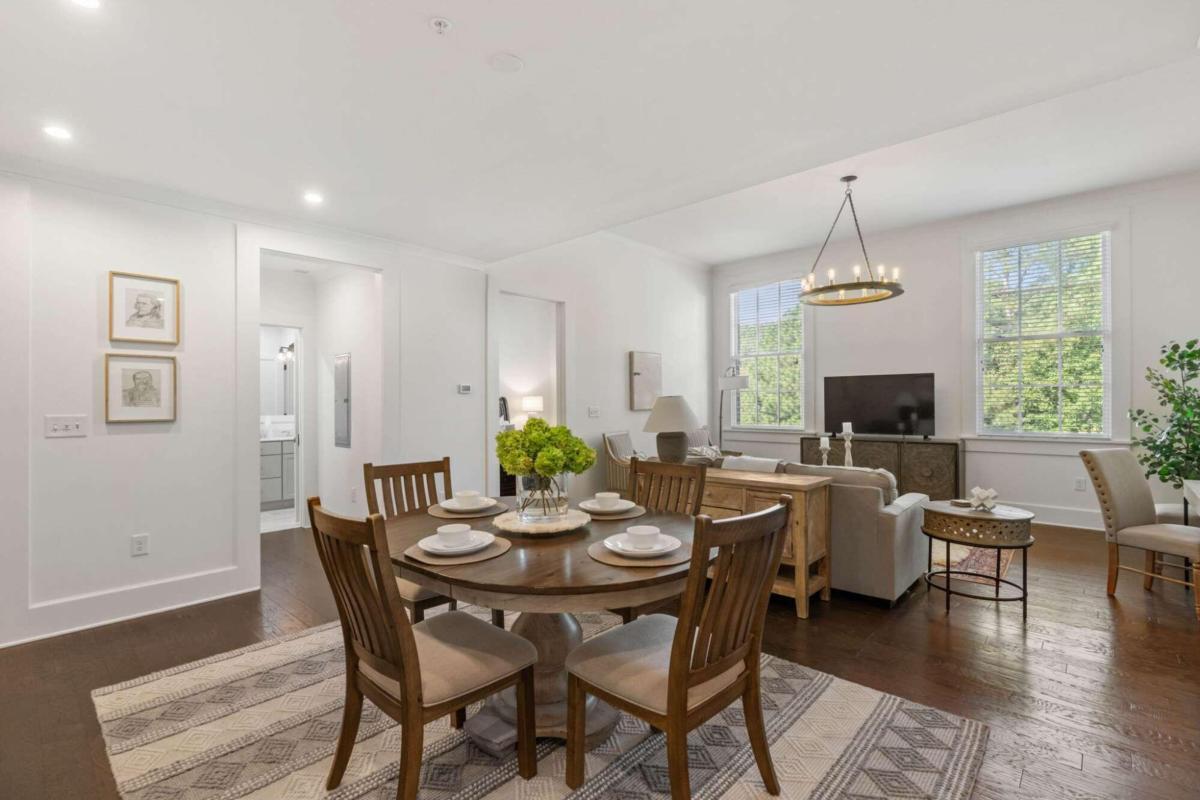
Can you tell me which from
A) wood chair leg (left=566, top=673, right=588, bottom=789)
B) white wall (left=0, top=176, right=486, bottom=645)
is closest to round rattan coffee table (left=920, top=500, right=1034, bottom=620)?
wood chair leg (left=566, top=673, right=588, bottom=789)

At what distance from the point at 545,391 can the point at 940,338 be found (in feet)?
15.2

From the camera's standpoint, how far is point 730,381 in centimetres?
666

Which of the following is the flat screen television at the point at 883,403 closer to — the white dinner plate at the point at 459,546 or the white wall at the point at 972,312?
the white wall at the point at 972,312

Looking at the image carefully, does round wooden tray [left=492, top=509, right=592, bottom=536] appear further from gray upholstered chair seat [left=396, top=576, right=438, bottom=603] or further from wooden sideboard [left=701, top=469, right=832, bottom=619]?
wooden sideboard [left=701, top=469, right=832, bottom=619]

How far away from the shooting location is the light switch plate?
3.04m

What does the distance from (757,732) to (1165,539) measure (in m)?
3.13

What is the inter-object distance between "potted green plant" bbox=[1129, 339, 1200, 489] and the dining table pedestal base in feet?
15.6

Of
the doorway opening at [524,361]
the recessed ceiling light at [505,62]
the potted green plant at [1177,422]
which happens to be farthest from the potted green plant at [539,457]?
the potted green plant at [1177,422]

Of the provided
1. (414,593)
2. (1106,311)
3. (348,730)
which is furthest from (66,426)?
(1106,311)

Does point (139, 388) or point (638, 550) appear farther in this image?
point (139, 388)

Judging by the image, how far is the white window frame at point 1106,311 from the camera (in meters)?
5.09

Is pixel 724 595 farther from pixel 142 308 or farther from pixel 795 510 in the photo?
pixel 142 308

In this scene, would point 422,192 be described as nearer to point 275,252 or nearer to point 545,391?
point 275,252

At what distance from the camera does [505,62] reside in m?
2.15
